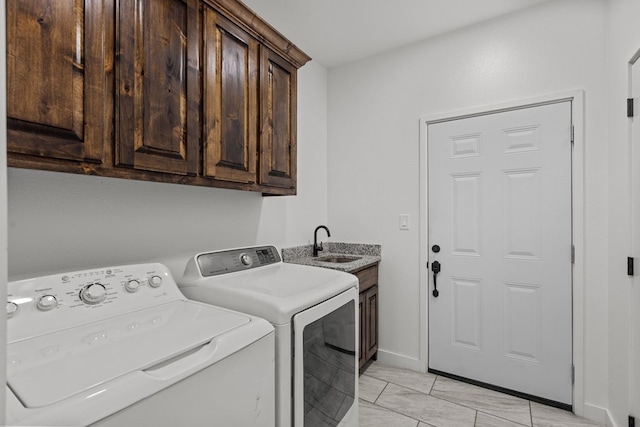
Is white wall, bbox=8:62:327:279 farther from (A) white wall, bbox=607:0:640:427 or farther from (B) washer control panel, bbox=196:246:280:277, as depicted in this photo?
(A) white wall, bbox=607:0:640:427

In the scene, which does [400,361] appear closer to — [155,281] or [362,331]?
[362,331]

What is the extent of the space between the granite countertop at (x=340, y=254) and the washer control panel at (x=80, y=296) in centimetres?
116

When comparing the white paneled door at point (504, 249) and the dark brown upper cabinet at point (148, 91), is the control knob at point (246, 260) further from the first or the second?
the white paneled door at point (504, 249)

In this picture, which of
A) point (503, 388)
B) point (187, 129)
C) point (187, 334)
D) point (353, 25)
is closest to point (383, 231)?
point (503, 388)

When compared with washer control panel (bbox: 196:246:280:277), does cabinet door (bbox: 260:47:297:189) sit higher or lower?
higher

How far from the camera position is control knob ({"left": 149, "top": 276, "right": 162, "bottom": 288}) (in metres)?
1.29

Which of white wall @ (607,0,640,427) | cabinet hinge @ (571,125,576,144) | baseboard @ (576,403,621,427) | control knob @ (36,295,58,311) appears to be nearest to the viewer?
control knob @ (36,295,58,311)

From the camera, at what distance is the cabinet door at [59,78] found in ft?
2.90

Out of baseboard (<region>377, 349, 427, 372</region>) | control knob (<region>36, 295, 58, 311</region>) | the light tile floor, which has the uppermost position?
control knob (<region>36, 295, 58, 311</region>)

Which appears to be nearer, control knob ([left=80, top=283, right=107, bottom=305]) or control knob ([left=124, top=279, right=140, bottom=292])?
control knob ([left=80, top=283, right=107, bottom=305])

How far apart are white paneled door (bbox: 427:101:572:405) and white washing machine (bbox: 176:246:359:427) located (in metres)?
1.10

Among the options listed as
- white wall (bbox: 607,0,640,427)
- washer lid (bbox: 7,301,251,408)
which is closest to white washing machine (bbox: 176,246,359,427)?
washer lid (bbox: 7,301,251,408)

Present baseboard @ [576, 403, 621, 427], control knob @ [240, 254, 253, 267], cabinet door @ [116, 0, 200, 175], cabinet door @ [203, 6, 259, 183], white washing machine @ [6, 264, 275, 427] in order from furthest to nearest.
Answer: baseboard @ [576, 403, 621, 427] < control knob @ [240, 254, 253, 267] < cabinet door @ [203, 6, 259, 183] < cabinet door @ [116, 0, 200, 175] < white washing machine @ [6, 264, 275, 427]

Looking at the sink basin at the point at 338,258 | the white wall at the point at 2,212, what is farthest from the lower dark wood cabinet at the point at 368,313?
the white wall at the point at 2,212
